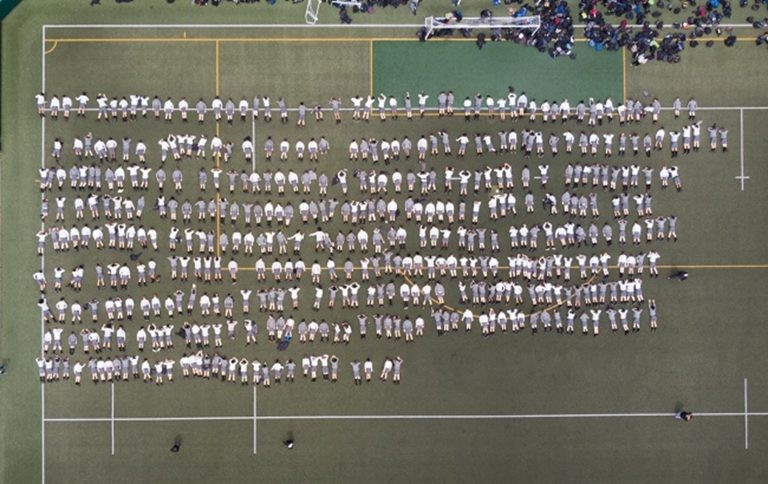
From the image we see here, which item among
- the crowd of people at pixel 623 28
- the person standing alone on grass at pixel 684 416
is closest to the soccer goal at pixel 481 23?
the crowd of people at pixel 623 28

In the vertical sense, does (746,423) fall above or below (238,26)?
below

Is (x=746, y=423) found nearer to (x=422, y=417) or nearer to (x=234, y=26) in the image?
(x=422, y=417)

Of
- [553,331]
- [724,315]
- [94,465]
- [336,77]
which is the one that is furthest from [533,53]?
[94,465]

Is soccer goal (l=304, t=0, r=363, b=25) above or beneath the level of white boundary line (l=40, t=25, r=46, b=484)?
above

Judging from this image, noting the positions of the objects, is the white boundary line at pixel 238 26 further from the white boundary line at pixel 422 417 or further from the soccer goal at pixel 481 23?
the white boundary line at pixel 422 417

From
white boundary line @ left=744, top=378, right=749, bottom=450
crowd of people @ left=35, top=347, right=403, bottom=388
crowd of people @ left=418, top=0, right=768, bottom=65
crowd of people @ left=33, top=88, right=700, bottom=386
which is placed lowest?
white boundary line @ left=744, top=378, right=749, bottom=450

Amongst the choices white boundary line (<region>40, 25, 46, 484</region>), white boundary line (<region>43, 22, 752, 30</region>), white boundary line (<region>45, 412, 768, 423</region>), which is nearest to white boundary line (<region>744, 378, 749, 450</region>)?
white boundary line (<region>45, 412, 768, 423</region>)

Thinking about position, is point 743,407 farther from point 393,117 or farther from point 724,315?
point 393,117

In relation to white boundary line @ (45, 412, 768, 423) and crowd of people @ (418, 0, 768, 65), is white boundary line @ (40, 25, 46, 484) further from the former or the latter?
crowd of people @ (418, 0, 768, 65)

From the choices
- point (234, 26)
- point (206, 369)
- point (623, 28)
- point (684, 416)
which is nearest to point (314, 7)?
point (234, 26)
